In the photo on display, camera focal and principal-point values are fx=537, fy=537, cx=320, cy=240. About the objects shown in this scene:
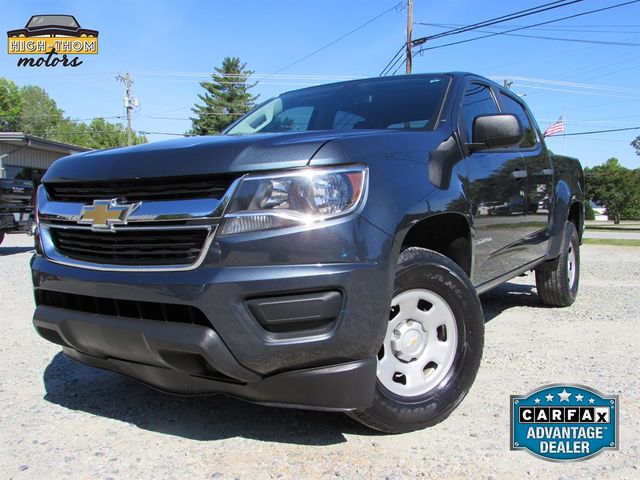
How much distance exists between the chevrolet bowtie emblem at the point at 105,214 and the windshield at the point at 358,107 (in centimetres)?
128

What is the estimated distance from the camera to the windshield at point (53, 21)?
2462 cm

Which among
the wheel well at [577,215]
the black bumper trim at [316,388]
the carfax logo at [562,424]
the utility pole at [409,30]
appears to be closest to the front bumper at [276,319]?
the black bumper trim at [316,388]

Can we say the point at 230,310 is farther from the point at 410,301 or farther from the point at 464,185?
the point at 464,185

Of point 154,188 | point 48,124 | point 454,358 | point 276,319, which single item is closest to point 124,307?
point 154,188

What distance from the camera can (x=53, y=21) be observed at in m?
24.9

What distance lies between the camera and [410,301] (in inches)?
99.6

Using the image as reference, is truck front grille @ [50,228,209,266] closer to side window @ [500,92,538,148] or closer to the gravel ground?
the gravel ground

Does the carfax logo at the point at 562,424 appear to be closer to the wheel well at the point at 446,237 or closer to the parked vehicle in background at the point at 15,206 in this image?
the wheel well at the point at 446,237

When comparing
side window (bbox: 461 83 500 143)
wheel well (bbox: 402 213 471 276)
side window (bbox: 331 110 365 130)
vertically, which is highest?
side window (bbox: 461 83 500 143)

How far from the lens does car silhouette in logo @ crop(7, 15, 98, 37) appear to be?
80.8ft

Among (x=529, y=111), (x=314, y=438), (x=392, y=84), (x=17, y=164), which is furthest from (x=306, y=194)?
(x=17, y=164)

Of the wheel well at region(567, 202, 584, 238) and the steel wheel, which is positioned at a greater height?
the wheel well at region(567, 202, 584, 238)

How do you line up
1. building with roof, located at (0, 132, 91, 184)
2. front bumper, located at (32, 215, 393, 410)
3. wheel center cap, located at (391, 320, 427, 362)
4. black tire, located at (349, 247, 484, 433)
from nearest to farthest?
front bumper, located at (32, 215, 393, 410)
black tire, located at (349, 247, 484, 433)
wheel center cap, located at (391, 320, 427, 362)
building with roof, located at (0, 132, 91, 184)

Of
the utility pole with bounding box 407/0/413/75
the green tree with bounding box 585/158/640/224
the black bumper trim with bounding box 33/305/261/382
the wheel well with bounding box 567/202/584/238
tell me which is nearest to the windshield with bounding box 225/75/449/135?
the black bumper trim with bounding box 33/305/261/382
